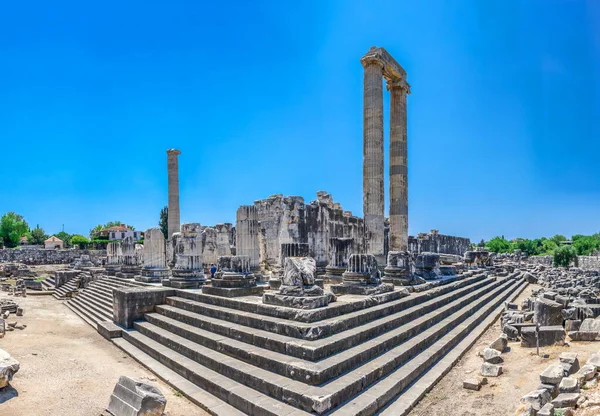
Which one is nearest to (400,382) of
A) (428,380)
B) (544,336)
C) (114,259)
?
(428,380)

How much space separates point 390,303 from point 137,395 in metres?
5.40

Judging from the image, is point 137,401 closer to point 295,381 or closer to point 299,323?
point 295,381

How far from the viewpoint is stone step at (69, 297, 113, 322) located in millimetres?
11048

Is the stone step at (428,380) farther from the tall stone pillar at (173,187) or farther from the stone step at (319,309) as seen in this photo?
the tall stone pillar at (173,187)

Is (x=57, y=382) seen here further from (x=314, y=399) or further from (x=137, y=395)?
(x=314, y=399)

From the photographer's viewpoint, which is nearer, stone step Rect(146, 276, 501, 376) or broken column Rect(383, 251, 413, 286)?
stone step Rect(146, 276, 501, 376)

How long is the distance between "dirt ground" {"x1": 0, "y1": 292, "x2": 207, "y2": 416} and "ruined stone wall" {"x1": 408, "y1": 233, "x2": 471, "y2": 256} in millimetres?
19449

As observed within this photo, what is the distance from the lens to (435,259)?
13.0 meters

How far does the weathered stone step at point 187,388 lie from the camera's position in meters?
4.88

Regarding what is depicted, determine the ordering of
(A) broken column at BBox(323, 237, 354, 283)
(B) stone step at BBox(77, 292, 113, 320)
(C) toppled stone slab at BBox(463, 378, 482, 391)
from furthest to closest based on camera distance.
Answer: (B) stone step at BBox(77, 292, 113, 320) → (A) broken column at BBox(323, 237, 354, 283) → (C) toppled stone slab at BBox(463, 378, 482, 391)

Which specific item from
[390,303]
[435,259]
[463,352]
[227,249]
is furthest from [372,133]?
[227,249]

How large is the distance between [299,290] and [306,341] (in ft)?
4.32

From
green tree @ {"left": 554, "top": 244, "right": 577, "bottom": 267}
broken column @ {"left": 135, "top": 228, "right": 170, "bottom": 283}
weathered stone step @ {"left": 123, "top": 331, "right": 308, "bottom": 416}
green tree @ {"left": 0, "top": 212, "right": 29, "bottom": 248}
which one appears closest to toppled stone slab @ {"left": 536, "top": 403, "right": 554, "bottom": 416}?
weathered stone step @ {"left": 123, "top": 331, "right": 308, "bottom": 416}

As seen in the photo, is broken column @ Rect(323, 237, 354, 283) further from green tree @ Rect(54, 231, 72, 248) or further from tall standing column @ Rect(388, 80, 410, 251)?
green tree @ Rect(54, 231, 72, 248)
